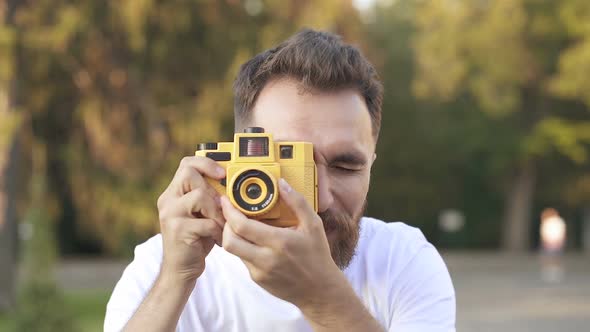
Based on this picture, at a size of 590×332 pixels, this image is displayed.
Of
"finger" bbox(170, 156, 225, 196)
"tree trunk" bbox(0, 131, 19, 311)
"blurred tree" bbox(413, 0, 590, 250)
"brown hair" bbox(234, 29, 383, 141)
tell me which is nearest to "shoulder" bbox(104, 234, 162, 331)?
"finger" bbox(170, 156, 225, 196)

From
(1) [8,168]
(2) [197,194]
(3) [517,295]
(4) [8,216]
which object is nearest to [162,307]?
(2) [197,194]

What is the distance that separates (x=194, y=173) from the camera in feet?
5.95

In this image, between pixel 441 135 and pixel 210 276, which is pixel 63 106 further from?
pixel 441 135

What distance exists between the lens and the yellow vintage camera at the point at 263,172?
1.67m

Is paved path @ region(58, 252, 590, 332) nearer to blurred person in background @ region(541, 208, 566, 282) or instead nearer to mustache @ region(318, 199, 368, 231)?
blurred person in background @ region(541, 208, 566, 282)

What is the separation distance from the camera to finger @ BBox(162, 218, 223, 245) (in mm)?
1771

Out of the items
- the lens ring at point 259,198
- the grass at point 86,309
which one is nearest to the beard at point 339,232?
the lens ring at point 259,198

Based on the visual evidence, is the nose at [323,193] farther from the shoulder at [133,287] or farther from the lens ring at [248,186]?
the shoulder at [133,287]

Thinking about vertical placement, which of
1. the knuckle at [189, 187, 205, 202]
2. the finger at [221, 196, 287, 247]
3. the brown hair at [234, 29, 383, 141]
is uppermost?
the brown hair at [234, 29, 383, 141]

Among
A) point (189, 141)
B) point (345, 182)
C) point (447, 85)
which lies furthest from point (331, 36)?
point (447, 85)

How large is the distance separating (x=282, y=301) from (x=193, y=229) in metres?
0.33

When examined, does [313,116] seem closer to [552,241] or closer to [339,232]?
[339,232]

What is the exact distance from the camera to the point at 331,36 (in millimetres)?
2191

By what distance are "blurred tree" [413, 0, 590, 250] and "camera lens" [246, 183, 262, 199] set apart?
69.6ft
